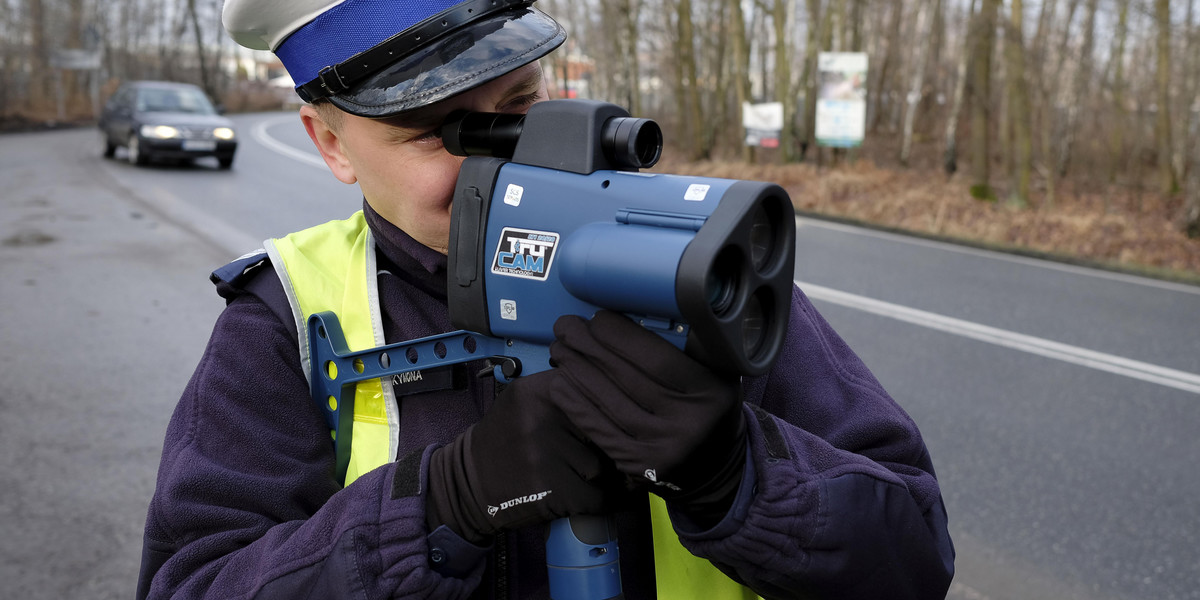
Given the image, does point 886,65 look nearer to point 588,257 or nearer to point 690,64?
point 690,64

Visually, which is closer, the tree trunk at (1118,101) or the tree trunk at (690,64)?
the tree trunk at (1118,101)

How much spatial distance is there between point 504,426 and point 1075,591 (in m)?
2.89

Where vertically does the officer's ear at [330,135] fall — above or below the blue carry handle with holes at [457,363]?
above

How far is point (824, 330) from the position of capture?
4.59 ft

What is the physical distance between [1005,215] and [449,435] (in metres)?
12.6

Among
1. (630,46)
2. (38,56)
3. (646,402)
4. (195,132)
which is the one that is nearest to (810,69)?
(630,46)

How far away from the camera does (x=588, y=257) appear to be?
39.5 inches

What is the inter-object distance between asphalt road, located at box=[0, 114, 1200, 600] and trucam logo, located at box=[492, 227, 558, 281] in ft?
8.56

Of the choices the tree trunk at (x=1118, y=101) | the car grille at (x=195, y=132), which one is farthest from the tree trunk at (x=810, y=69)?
the car grille at (x=195, y=132)

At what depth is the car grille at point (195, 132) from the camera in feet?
46.4

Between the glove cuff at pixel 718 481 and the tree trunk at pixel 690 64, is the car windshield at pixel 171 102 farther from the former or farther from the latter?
the glove cuff at pixel 718 481

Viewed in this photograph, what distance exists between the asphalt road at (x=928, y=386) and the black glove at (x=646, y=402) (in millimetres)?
2581

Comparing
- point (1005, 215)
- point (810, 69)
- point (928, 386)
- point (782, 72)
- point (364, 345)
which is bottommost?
point (928, 386)

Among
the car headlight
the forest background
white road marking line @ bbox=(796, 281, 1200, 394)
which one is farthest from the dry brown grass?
the car headlight
